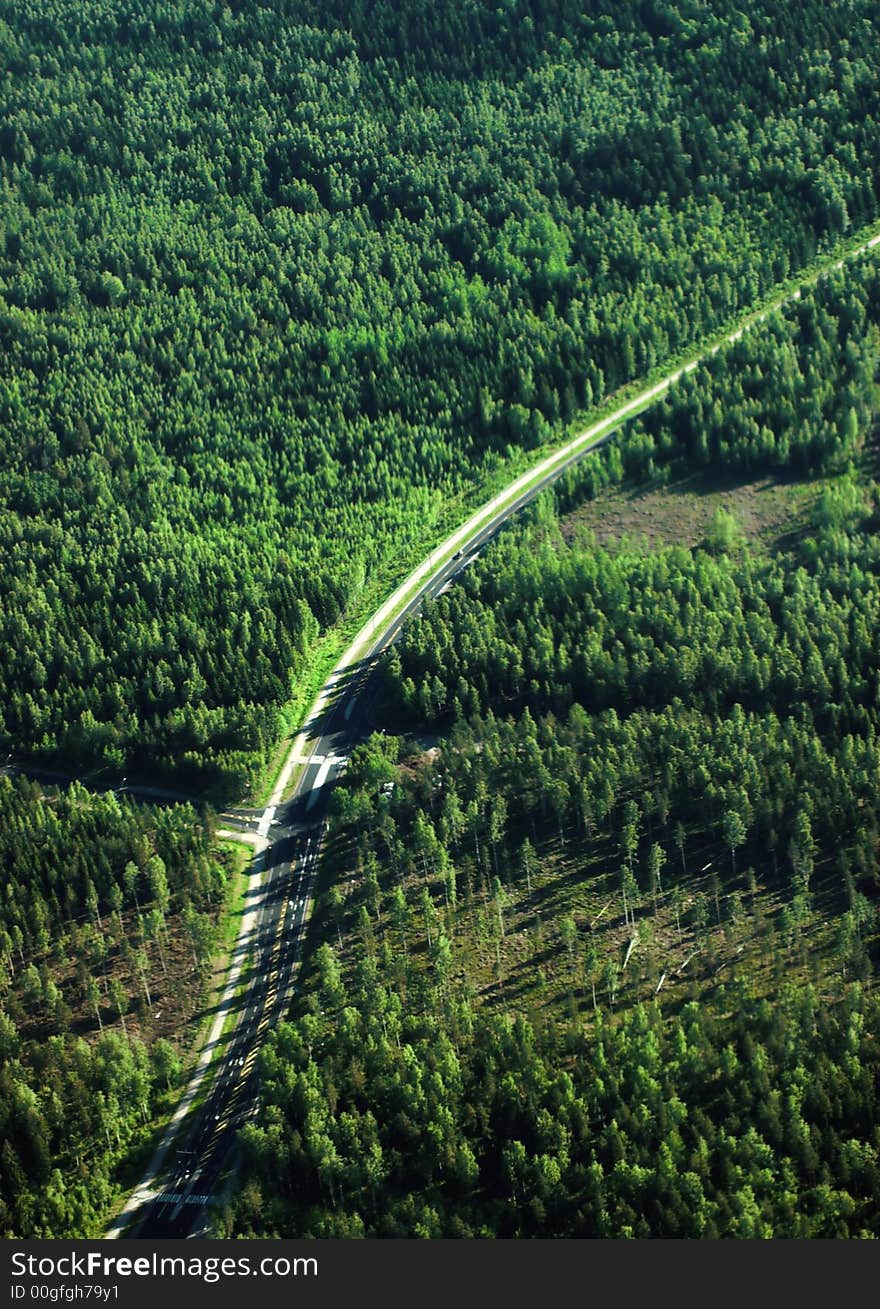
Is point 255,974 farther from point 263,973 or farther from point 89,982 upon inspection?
point 89,982

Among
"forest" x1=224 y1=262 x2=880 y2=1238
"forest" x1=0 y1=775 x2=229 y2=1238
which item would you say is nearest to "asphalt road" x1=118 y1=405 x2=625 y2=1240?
"forest" x1=224 y1=262 x2=880 y2=1238

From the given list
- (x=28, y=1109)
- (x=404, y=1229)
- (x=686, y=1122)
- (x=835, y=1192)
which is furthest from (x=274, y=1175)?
(x=835, y=1192)

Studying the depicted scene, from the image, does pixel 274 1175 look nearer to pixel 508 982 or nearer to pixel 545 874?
pixel 508 982

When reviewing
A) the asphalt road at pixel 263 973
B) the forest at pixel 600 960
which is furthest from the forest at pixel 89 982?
the forest at pixel 600 960

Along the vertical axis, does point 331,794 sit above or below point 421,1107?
above

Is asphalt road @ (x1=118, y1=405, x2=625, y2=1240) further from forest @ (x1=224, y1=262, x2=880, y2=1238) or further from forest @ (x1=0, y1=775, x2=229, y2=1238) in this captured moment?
forest @ (x1=0, y1=775, x2=229, y2=1238)

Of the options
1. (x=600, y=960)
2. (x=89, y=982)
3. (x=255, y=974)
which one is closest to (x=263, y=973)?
(x=255, y=974)
